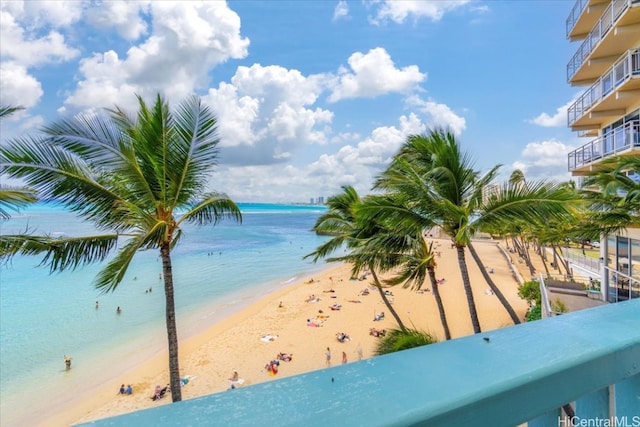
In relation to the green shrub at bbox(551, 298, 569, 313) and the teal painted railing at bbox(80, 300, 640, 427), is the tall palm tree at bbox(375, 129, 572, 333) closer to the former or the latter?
the green shrub at bbox(551, 298, 569, 313)

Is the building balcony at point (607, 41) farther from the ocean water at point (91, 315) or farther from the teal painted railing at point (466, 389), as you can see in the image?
the ocean water at point (91, 315)

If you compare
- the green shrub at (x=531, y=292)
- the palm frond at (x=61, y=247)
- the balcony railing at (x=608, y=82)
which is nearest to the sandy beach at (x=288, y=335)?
the green shrub at (x=531, y=292)

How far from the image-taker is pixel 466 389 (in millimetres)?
709

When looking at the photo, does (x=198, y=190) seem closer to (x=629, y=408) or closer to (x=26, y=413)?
(x=629, y=408)

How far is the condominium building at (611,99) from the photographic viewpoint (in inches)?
447

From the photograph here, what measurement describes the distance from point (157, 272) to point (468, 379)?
39.4 m

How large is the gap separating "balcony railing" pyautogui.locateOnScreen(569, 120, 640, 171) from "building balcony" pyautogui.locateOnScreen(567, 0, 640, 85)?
3184mm

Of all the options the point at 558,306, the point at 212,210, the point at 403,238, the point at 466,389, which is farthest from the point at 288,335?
the point at 466,389

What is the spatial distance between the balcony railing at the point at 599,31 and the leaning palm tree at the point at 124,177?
14407 mm

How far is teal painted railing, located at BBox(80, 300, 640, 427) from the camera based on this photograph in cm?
65

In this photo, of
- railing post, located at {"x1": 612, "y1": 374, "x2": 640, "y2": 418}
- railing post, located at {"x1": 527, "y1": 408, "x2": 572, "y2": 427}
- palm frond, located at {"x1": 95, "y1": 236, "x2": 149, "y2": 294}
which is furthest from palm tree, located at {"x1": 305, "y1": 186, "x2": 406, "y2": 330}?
railing post, located at {"x1": 527, "y1": 408, "x2": 572, "y2": 427}

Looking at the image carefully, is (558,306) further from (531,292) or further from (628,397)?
(628,397)

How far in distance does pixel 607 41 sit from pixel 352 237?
1238cm

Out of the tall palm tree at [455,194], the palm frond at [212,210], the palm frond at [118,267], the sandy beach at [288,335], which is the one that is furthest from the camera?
the sandy beach at [288,335]
